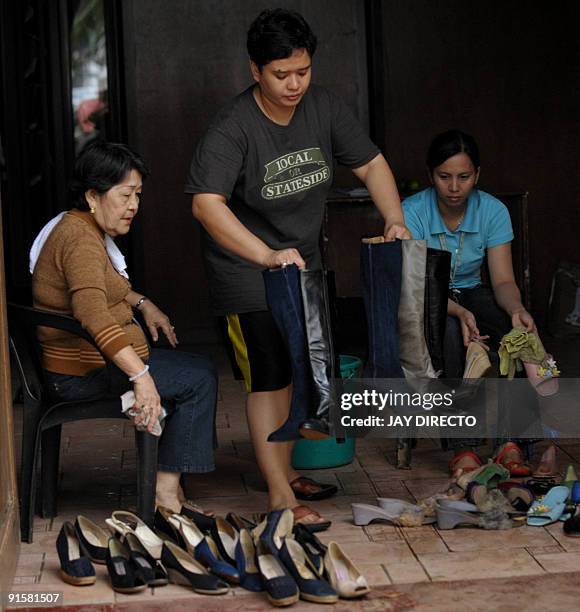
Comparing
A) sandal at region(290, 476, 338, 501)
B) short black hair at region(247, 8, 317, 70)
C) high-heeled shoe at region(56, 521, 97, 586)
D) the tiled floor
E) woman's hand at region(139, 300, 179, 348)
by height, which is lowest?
the tiled floor

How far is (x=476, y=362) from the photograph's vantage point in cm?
441

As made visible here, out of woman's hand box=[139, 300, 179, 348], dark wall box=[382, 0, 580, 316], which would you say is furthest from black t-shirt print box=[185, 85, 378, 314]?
dark wall box=[382, 0, 580, 316]

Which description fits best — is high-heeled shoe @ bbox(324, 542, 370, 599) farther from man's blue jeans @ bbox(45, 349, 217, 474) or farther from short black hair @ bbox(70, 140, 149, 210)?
short black hair @ bbox(70, 140, 149, 210)

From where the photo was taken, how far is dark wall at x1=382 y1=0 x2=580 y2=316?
7480 millimetres

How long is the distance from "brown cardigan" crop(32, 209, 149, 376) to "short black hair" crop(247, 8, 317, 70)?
0.76m

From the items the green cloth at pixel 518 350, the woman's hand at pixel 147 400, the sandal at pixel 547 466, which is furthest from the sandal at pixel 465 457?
the woman's hand at pixel 147 400

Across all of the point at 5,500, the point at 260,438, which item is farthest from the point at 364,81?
the point at 5,500

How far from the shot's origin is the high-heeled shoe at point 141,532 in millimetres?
3523

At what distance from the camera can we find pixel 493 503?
12.8 ft

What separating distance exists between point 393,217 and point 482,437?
3.31ft

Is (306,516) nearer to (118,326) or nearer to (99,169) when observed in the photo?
(118,326)

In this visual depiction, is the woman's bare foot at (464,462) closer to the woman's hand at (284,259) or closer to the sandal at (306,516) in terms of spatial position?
the sandal at (306,516)

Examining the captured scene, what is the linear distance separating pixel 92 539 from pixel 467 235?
6.56ft

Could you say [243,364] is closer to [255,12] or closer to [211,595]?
[211,595]
